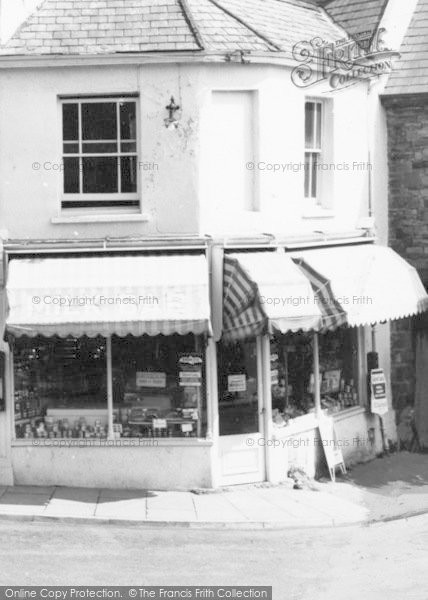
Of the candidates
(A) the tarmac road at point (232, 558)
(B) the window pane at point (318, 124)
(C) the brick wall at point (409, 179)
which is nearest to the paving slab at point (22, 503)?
(A) the tarmac road at point (232, 558)

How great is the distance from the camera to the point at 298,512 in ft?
56.9

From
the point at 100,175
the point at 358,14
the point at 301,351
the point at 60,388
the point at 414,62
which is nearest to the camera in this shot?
the point at 100,175

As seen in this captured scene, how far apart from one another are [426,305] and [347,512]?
4.87m

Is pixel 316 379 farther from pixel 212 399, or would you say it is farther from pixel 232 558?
pixel 232 558

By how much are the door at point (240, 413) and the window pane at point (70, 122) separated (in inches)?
155

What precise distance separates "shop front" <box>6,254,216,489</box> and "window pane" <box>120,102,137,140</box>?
193 cm

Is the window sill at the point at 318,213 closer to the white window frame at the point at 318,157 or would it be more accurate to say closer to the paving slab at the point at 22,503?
the white window frame at the point at 318,157

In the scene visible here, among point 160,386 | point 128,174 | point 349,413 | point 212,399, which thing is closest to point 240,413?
point 212,399

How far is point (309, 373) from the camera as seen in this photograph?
20.0 metres

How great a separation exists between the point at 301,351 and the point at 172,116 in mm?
4568

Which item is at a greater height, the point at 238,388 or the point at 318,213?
the point at 318,213

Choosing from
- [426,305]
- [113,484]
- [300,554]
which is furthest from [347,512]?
[426,305]

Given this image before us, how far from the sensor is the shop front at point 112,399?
17766 millimetres

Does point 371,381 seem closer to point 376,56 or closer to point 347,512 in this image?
point 347,512
